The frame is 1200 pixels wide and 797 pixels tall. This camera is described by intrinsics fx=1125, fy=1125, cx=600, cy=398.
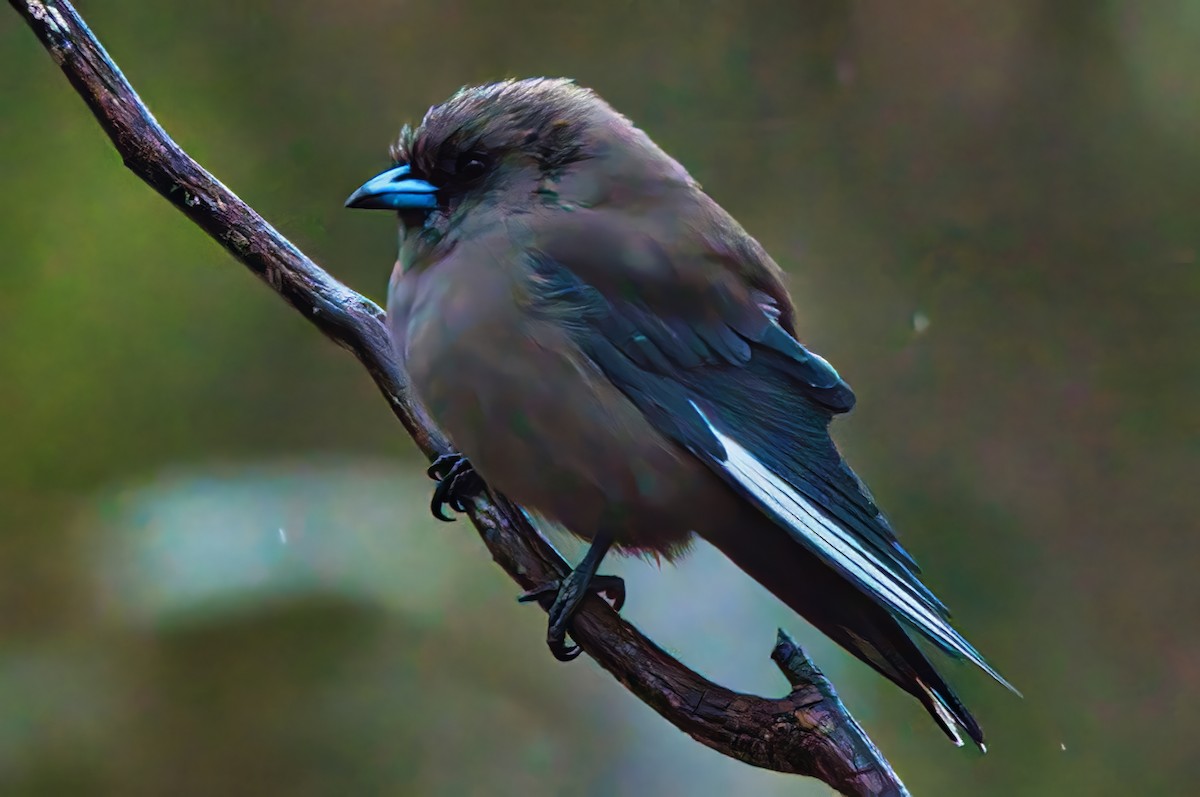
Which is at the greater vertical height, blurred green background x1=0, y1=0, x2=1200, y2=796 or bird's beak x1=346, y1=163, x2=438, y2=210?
bird's beak x1=346, y1=163, x2=438, y2=210

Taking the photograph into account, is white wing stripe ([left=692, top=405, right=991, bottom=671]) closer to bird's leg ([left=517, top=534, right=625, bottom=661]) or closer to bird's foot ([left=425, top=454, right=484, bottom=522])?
bird's leg ([left=517, top=534, right=625, bottom=661])

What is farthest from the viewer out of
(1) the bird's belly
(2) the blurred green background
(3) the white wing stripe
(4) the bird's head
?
(2) the blurred green background

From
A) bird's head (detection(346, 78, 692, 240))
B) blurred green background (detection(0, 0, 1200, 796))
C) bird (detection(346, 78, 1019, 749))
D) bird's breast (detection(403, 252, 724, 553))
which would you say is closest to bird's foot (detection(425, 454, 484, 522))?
bird (detection(346, 78, 1019, 749))

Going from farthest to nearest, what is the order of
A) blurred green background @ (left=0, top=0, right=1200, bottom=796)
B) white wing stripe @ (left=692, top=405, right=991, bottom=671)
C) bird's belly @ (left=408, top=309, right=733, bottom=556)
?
1. blurred green background @ (left=0, top=0, right=1200, bottom=796)
2. bird's belly @ (left=408, top=309, right=733, bottom=556)
3. white wing stripe @ (left=692, top=405, right=991, bottom=671)

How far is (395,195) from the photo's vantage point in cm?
122

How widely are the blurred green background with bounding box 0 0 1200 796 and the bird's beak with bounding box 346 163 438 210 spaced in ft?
1.24

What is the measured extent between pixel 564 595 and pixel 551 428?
6.9 inches

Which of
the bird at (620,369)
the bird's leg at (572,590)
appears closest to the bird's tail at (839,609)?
the bird at (620,369)

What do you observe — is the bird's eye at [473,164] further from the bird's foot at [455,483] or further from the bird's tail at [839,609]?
the bird's tail at [839,609]

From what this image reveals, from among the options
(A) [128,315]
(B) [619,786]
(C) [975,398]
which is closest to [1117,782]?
(C) [975,398]

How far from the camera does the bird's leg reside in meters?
1.13

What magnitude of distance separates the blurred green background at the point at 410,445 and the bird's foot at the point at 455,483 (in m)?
0.45

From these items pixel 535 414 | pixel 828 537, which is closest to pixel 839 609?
pixel 828 537

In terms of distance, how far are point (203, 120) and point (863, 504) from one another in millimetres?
1130
